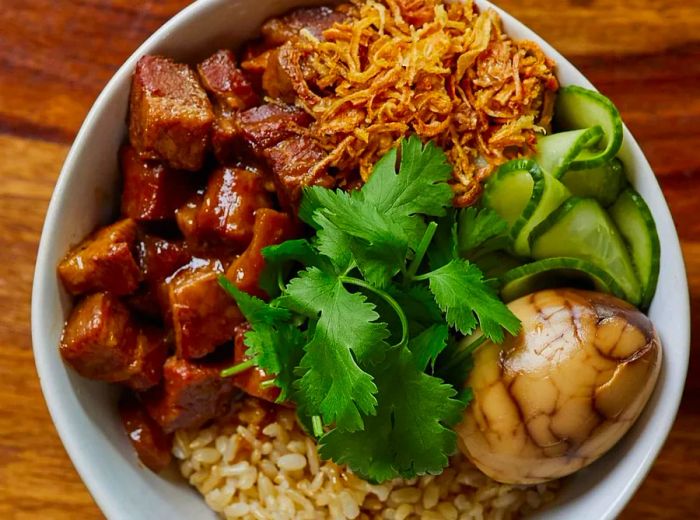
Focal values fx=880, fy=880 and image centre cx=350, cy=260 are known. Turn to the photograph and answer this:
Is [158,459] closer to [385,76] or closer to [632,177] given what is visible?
[385,76]

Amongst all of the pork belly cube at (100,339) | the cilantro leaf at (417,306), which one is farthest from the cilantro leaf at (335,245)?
the pork belly cube at (100,339)

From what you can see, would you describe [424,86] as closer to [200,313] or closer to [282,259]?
[282,259]

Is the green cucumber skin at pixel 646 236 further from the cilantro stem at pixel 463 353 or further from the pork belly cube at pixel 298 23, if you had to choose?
the pork belly cube at pixel 298 23

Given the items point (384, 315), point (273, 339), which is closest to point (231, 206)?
point (273, 339)

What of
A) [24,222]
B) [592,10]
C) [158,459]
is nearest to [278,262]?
[158,459]

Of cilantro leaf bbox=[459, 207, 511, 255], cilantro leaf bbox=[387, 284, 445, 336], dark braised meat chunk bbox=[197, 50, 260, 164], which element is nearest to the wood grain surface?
dark braised meat chunk bbox=[197, 50, 260, 164]
